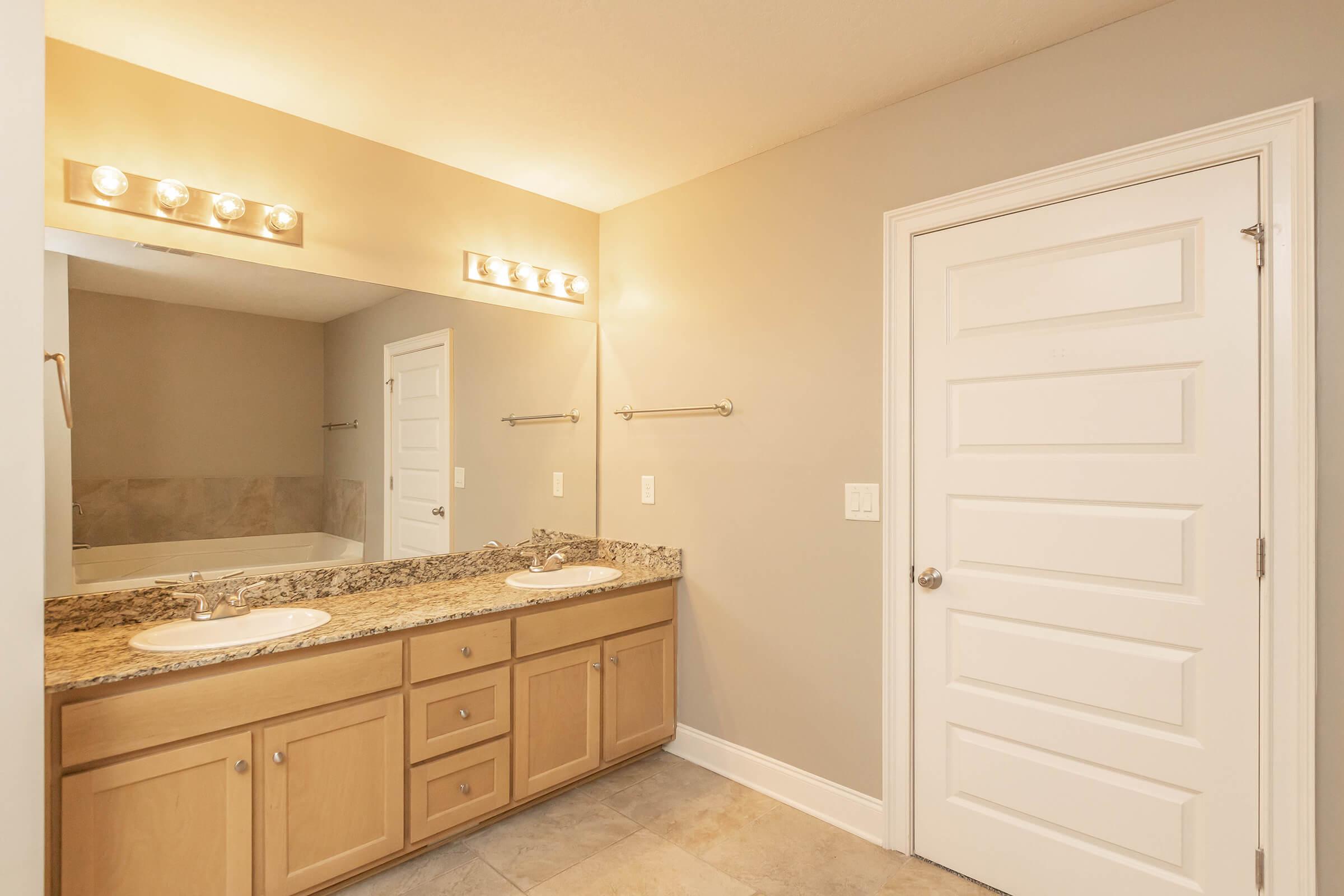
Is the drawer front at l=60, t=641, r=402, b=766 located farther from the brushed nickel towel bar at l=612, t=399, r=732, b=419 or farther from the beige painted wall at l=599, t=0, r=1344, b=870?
the brushed nickel towel bar at l=612, t=399, r=732, b=419

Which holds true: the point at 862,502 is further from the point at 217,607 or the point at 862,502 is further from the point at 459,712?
the point at 217,607

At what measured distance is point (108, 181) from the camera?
1.92 meters

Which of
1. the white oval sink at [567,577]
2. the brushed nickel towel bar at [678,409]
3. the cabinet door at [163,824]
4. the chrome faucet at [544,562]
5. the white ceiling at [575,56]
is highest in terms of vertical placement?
the white ceiling at [575,56]

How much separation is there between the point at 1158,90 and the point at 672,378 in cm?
185

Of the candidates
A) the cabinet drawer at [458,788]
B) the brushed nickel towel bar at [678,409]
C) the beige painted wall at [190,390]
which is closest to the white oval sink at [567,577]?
the cabinet drawer at [458,788]

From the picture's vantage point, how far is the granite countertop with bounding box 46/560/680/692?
1.61m

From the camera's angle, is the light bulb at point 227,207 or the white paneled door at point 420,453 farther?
the white paneled door at point 420,453

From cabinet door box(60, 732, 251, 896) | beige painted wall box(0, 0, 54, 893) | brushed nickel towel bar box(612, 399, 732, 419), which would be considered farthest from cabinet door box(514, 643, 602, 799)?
→ beige painted wall box(0, 0, 54, 893)

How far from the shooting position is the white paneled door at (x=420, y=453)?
256cm

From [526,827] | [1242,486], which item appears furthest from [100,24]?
[1242,486]

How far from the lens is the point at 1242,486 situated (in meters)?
1.64

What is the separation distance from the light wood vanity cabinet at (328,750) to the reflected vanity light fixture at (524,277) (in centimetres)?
138

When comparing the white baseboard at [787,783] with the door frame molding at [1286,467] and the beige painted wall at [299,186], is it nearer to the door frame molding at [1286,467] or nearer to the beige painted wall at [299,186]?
the door frame molding at [1286,467]

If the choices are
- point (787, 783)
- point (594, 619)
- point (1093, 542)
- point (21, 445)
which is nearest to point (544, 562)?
point (594, 619)
